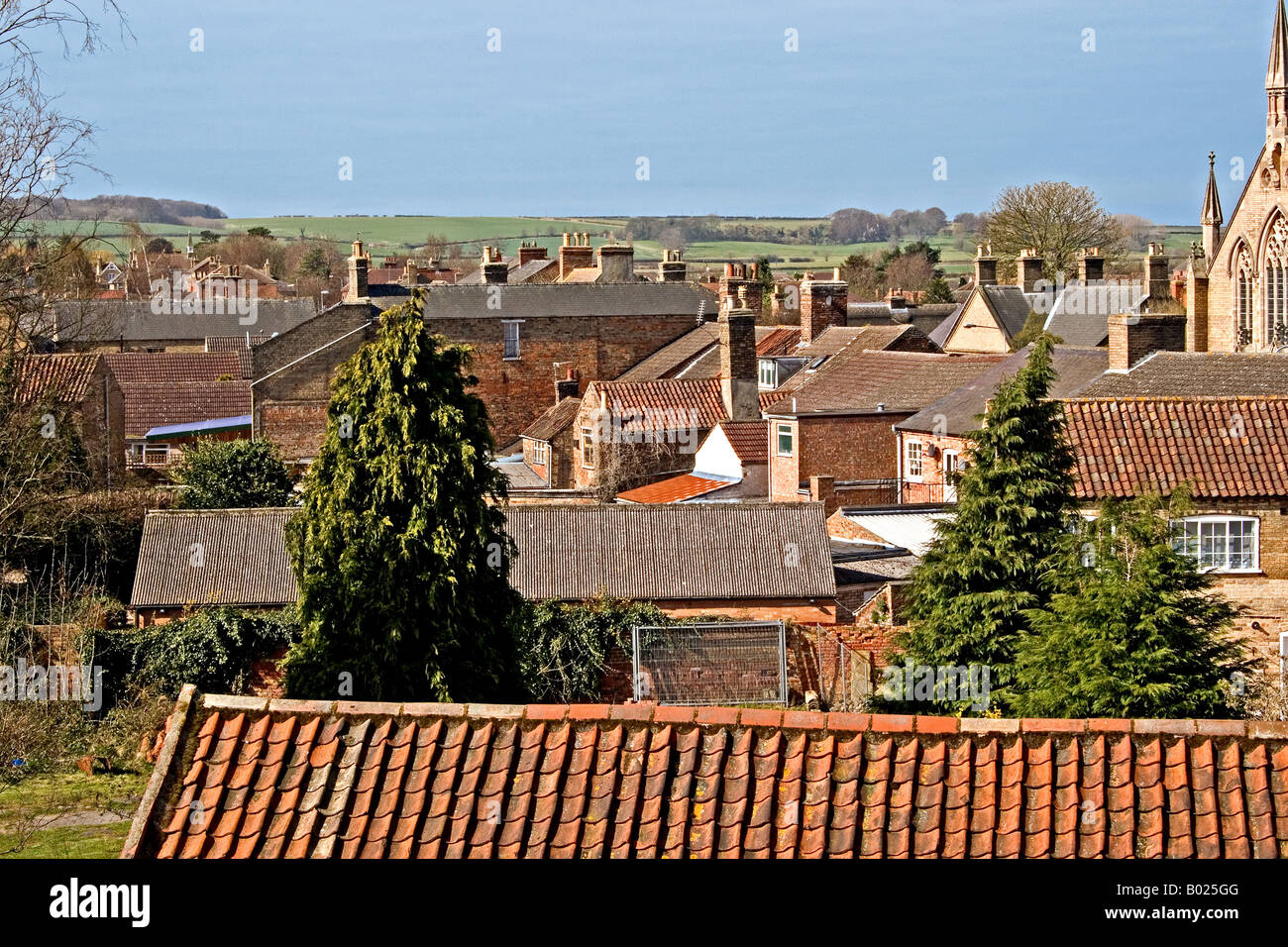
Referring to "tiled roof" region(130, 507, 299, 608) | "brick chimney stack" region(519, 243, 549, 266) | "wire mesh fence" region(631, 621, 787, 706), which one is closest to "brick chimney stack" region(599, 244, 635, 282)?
"brick chimney stack" region(519, 243, 549, 266)

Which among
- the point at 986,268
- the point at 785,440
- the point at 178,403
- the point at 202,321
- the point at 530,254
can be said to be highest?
the point at 530,254

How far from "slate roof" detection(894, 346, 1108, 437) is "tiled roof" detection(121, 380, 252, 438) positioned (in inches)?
1202

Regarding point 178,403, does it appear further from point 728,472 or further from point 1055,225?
point 1055,225

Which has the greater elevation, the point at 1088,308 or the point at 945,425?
the point at 1088,308

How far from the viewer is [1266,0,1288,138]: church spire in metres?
59.2

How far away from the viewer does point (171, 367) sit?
6762 centimetres

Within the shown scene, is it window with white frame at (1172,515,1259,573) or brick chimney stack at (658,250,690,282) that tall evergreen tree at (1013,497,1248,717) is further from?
brick chimney stack at (658,250,690,282)

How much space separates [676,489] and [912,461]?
6.35 metres

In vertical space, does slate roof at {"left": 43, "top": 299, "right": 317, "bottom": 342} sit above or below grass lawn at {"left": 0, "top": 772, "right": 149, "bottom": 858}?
above

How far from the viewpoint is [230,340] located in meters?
83.6

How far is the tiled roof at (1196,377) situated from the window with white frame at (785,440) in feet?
26.4

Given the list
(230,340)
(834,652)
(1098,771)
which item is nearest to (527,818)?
(1098,771)

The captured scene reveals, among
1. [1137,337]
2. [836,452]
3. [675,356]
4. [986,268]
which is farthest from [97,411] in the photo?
[986,268]
